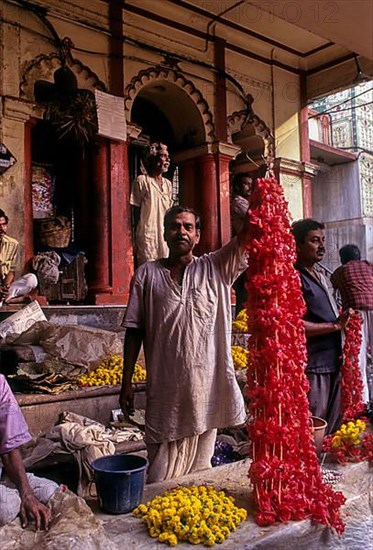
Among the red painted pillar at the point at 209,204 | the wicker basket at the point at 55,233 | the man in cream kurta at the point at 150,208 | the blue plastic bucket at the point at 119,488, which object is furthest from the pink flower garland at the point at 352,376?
the red painted pillar at the point at 209,204

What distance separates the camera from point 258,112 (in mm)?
9836

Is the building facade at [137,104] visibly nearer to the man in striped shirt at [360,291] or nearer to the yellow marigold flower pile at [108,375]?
the yellow marigold flower pile at [108,375]

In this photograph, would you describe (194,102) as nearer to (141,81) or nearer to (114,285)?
(141,81)

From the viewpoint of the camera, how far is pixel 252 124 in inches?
384

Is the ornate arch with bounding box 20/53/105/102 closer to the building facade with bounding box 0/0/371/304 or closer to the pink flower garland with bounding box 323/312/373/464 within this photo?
the building facade with bounding box 0/0/371/304

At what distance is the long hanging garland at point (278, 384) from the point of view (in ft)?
8.21

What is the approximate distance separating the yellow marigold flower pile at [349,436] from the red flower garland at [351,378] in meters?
0.21

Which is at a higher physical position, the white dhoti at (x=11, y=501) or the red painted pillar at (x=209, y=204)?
the red painted pillar at (x=209, y=204)

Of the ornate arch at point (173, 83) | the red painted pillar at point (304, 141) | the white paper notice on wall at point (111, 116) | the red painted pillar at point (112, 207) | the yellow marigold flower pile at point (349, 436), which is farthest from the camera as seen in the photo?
the red painted pillar at point (304, 141)

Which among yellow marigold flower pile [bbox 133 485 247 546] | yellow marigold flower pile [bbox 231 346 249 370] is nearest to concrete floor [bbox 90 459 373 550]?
yellow marigold flower pile [bbox 133 485 247 546]

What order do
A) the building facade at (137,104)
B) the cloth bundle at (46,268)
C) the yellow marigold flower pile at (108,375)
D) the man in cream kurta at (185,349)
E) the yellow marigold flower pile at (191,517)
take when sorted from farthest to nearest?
the building facade at (137,104), the cloth bundle at (46,268), the yellow marigold flower pile at (108,375), the man in cream kurta at (185,349), the yellow marigold flower pile at (191,517)

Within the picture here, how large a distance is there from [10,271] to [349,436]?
4717mm

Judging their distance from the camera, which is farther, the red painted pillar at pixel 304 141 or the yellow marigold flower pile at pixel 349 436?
the red painted pillar at pixel 304 141

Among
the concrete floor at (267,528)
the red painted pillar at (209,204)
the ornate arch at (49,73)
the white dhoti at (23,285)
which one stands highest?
the ornate arch at (49,73)
